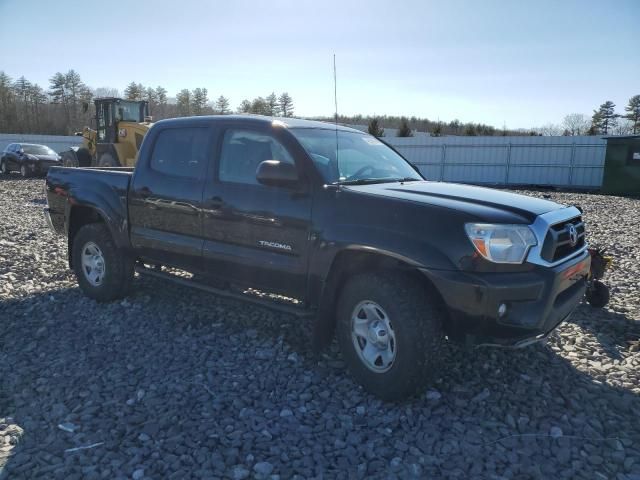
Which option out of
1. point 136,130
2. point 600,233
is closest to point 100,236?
point 600,233

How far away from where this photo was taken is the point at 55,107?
61000 mm

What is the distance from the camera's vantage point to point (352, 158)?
429cm

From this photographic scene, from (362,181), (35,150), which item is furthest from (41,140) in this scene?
(362,181)

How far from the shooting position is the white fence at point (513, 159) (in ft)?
77.7

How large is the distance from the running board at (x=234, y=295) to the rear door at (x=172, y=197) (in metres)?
0.14

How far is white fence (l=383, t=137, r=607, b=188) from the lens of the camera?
23.7 meters

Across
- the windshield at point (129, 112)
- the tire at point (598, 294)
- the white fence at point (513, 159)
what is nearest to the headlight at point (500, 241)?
the tire at point (598, 294)

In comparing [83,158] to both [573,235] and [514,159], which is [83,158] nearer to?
[573,235]

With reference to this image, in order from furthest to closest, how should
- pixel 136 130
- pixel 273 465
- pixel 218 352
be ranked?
pixel 136 130 < pixel 218 352 < pixel 273 465

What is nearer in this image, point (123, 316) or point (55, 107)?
point (123, 316)

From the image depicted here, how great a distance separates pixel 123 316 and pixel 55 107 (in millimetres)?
65345

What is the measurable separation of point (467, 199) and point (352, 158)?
3.76ft

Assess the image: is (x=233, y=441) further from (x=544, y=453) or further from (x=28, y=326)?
(x=28, y=326)

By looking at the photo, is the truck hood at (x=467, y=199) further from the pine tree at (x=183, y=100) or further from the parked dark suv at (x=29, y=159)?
the pine tree at (x=183, y=100)
